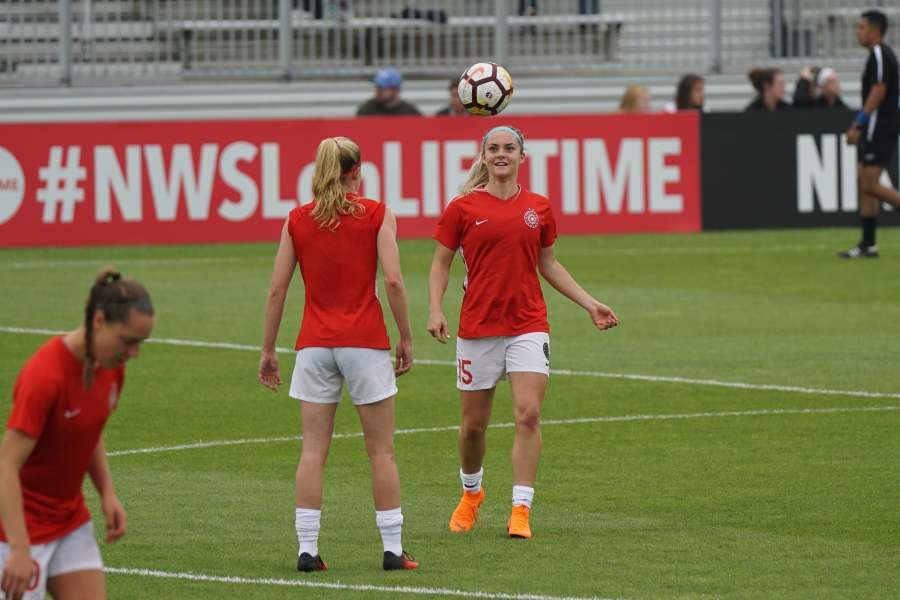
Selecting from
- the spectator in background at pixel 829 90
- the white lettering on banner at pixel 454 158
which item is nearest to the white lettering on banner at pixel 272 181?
the white lettering on banner at pixel 454 158

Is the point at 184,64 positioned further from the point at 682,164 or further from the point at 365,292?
the point at 365,292

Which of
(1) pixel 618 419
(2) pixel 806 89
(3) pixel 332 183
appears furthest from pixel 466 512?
(2) pixel 806 89

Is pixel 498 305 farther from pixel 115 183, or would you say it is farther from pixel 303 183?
pixel 115 183

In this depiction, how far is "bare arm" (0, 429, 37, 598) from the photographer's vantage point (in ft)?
18.5

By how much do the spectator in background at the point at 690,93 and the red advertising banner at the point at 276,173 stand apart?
0.39 m

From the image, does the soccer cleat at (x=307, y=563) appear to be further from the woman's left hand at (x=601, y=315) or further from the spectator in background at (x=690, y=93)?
the spectator in background at (x=690, y=93)

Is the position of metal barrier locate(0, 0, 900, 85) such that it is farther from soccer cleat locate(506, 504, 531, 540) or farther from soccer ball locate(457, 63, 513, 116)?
soccer cleat locate(506, 504, 531, 540)

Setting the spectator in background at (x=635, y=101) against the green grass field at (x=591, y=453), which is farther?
the spectator in background at (x=635, y=101)

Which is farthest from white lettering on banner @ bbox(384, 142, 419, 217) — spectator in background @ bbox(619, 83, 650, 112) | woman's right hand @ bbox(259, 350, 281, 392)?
woman's right hand @ bbox(259, 350, 281, 392)

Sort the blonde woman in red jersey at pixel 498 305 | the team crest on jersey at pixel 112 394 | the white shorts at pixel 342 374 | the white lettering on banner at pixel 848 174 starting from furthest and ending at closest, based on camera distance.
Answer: the white lettering on banner at pixel 848 174
the blonde woman in red jersey at pixel 498 305
the white shorts at pixel 342 374
the team crest on jersey at pixel 112 394

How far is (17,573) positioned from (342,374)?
A: 290 cm

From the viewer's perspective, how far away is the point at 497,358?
925 centimetres

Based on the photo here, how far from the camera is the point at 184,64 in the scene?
28.9 metres

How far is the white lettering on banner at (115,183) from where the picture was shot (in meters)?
23.7
